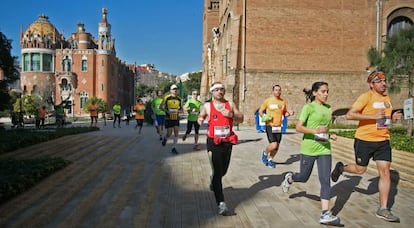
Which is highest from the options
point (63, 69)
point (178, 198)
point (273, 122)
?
point (63, 69)

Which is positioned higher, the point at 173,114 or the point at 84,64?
the point at 84,64

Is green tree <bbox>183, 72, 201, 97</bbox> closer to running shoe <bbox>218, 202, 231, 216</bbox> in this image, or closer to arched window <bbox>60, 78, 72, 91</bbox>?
arched window <bbox>60, 78, 72, 91</bbox>

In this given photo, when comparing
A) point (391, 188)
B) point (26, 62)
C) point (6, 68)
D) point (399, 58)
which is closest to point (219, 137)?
point (391, 188)

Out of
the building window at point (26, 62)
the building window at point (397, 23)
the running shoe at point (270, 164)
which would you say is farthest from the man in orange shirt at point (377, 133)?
the building window at point (26, 62)

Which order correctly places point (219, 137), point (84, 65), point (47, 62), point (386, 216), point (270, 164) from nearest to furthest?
point (386, 216), point (219, 137), point (270, 164), point (47, 62), point (84, 65)

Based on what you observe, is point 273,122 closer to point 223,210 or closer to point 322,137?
point 322,137

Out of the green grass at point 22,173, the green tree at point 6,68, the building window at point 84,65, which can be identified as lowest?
the green grass at point 22,173

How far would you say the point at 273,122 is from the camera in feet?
31.0

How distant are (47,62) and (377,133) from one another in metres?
78.5

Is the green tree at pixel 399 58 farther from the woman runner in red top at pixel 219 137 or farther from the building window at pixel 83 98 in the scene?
the building window at pixel 83 98

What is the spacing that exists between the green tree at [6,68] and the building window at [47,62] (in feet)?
207

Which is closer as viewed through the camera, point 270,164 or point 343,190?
point 343,190

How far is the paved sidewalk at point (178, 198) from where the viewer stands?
5141mm

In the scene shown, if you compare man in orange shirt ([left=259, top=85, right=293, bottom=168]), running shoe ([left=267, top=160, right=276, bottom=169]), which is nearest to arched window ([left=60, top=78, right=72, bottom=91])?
man in orange shirt ([left=259, top=85, right=293, bottom=168])
